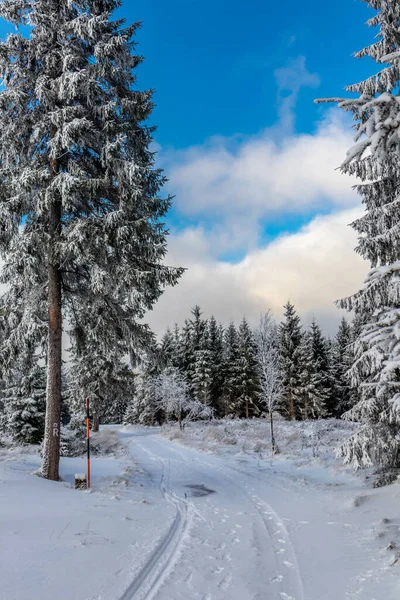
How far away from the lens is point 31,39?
1024cm

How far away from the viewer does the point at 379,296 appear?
6.39 meters

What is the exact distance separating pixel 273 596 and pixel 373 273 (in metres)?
4.28

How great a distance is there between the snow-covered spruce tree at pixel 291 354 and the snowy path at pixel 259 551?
30344 mm

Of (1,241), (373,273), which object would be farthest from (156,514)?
(1,241)

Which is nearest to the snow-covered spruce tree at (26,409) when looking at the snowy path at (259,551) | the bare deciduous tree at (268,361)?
the bare deciduous tree at (268,361)

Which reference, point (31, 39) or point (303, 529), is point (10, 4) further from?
point (303, 529)

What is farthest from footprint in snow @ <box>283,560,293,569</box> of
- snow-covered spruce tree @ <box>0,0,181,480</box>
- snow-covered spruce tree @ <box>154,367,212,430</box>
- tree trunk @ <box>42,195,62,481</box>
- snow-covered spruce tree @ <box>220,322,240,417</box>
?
snow-covered spruce tree @ <box>220,322,240,417</box>

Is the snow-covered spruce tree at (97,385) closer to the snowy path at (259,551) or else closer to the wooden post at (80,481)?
the wooden post at (80,481)

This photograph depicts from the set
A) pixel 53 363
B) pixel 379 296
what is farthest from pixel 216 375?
pixel 379 296

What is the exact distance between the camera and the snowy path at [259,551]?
3871 millimetres

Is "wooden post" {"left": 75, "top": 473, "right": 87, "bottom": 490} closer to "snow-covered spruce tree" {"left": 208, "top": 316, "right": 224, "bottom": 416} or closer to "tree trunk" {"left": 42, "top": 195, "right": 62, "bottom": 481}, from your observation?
"tree trunk" {"left": 42, "top": 195, "right": 62, "bottom": 481}

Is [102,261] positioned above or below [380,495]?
above

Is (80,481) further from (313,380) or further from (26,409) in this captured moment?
(313,380)

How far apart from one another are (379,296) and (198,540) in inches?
191
